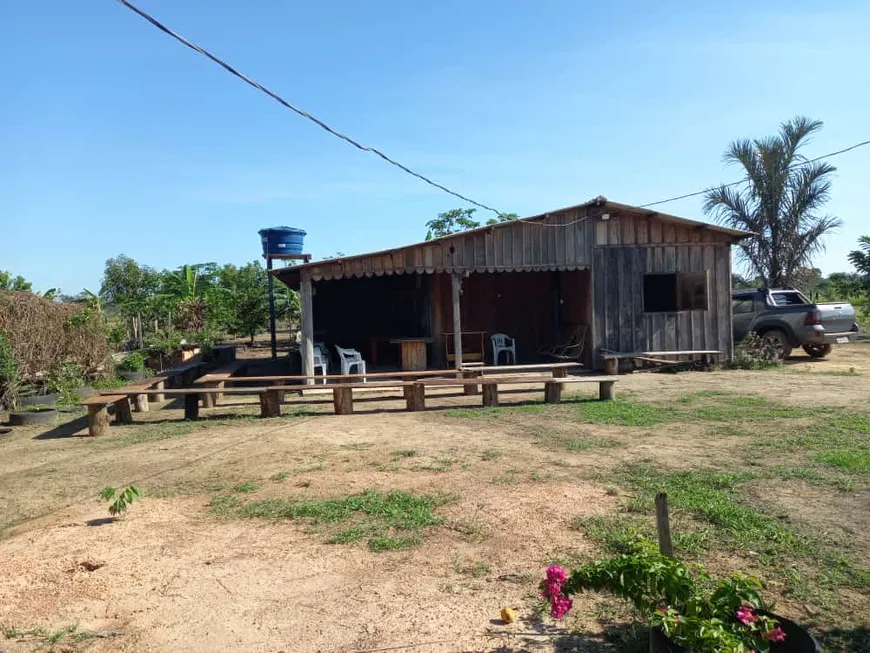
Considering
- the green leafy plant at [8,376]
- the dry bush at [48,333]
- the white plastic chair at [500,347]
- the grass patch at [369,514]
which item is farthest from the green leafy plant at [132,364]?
the grass patch at [369,514]

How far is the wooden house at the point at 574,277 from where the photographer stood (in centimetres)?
1272

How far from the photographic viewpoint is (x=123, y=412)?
923 centimetres

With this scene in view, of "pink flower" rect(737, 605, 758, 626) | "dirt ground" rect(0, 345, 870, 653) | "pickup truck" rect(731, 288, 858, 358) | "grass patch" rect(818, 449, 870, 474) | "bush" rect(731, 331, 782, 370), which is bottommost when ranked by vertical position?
"dirt ground" rect(0, 345, 870, 653)

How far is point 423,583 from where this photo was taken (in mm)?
3609

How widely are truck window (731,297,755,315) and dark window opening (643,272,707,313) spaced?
1108mm

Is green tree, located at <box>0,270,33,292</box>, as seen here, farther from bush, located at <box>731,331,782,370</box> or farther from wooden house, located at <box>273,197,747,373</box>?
bush, located at <box>731,331,782,370</box>

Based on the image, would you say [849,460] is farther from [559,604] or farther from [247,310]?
[247,310]

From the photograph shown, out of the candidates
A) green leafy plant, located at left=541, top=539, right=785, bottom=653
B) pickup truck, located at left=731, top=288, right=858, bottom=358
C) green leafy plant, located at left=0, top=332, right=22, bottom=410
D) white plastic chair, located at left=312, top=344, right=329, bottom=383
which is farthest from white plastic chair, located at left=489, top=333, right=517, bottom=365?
green leafy plant, located at left=541, top=539, right=785, bottom=653

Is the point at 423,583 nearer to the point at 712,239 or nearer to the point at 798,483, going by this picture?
the point at 798,483

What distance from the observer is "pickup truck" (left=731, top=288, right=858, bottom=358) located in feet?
45.8

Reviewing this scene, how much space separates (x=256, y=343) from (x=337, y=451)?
66.4ft

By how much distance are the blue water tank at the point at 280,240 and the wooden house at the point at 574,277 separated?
2751 mm

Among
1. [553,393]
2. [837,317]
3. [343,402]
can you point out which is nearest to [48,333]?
[343,402]

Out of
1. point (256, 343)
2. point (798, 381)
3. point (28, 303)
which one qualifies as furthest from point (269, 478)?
point (256, 343)
